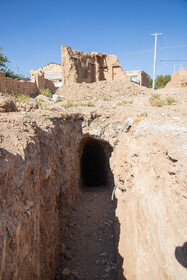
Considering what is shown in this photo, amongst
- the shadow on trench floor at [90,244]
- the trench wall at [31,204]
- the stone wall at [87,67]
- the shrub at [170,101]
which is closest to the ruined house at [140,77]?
the stone wall at [87,67]

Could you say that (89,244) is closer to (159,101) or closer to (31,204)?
(31,204)

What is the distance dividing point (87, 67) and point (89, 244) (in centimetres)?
1397


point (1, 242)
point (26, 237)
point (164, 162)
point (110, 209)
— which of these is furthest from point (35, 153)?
point (110, 209)

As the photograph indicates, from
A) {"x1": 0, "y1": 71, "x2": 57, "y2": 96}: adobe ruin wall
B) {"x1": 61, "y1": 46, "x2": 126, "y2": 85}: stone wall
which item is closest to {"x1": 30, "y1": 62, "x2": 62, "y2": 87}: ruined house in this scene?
{"x1": 61, "y1": 46, "x2": 126, "y2": 85}: stone wall

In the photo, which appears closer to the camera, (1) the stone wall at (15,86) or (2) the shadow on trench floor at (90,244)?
(2) the shadow on trench floor at (90,244)

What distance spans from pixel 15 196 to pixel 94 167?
8963mm

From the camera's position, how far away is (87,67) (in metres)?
16.5

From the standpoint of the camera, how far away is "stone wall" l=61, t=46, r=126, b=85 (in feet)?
49.0

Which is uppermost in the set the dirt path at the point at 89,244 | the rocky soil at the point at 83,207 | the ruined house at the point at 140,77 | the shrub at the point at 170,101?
the ruined house at the point at 140,77

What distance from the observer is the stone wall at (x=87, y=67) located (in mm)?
14930

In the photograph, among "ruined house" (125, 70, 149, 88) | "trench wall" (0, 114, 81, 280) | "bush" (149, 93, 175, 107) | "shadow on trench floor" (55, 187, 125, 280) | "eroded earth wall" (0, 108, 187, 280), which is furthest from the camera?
"ruined house" (125, 70, 149, 88)

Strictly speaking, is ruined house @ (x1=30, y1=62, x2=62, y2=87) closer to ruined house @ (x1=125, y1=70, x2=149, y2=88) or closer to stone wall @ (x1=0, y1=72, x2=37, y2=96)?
ruined house @ (x1=125, y1=70, x2=149, y2=88)

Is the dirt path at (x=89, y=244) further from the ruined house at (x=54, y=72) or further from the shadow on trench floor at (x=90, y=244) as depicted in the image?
the ruined house at (x=54, y=72)

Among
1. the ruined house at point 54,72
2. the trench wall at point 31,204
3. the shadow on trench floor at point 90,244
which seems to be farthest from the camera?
the ruined house at point 54,72
